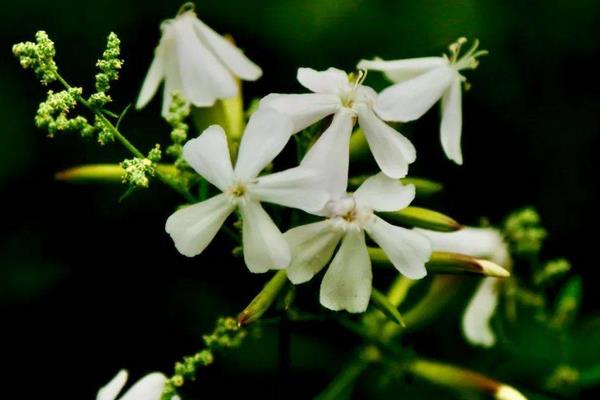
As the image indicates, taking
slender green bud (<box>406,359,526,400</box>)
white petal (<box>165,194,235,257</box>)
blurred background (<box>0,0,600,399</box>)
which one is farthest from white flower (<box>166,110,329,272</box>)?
blurred background (<box>0,0,600,399</box>)

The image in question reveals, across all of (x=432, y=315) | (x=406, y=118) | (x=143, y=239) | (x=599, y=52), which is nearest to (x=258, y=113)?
(x=406, y=118)

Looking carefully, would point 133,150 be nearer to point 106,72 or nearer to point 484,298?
point 106,72

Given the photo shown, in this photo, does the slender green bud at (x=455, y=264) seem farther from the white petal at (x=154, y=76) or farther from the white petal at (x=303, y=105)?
the white petal at (x=154, y=76)

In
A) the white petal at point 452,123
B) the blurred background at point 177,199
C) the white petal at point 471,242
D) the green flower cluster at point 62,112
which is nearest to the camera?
the green flower cluster at point 62,112

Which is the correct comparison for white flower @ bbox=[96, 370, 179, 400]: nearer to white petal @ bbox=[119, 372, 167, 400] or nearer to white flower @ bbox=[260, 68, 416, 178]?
white petal @ bbox=[119, 372, 167, 400]

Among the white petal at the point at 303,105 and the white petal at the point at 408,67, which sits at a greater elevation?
the white petal at the point at 408,67

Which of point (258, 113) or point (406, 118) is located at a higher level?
point (406, 118)

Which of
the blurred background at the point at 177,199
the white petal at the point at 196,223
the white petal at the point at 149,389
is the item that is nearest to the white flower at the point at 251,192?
the white petal at the point at 196,223

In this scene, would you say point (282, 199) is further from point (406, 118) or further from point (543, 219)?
point (543, 219)
